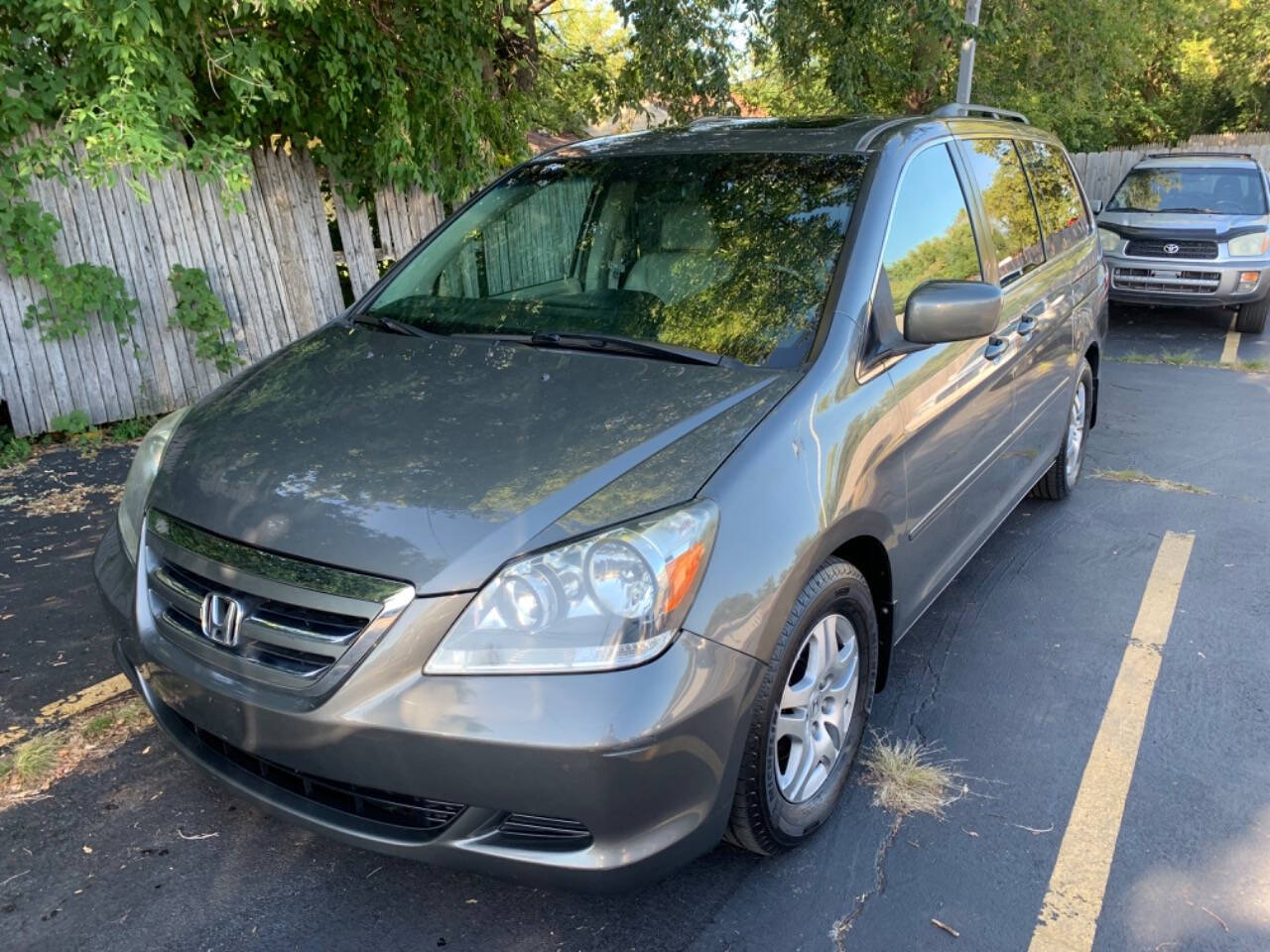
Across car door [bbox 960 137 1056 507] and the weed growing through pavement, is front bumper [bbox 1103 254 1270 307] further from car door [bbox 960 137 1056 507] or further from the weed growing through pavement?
the weed growing through pavement

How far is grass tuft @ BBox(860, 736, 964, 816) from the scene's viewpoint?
2777 mm

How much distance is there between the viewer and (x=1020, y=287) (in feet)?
12.8

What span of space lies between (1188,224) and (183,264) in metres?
9.55

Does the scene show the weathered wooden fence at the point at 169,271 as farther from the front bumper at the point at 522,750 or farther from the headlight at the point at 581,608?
the headlight at the point at 581,608

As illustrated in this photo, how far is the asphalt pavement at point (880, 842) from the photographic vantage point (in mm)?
2307

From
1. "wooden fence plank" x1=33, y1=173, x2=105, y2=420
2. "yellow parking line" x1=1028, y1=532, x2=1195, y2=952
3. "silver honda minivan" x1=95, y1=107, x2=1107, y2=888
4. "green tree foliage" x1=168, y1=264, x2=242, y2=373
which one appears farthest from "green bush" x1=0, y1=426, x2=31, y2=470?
"yellow parking line" x1=1028, y1=532, x2=1195, y2=952

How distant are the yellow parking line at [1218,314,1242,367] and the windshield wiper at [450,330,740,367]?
7885mm

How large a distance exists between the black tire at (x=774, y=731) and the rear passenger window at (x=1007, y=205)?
6.02 ft

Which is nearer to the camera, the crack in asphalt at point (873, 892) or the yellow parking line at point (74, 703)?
the crack in asphalt at point (873, 892)

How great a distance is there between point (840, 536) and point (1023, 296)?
2055mm

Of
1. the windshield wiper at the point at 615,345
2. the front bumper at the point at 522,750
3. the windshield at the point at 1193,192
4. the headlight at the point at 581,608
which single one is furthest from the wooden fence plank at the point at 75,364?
the windshield at the point at 1193,192

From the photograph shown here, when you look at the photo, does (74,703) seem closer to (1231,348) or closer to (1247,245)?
(1231,348)

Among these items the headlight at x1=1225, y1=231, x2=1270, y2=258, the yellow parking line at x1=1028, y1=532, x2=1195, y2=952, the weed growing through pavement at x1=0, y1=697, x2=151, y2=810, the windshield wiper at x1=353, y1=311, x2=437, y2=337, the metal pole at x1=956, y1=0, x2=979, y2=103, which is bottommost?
the yellow parking line at x1=1028, y1=532, x2=1195, y2=952

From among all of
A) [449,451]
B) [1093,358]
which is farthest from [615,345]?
[1093,358]
